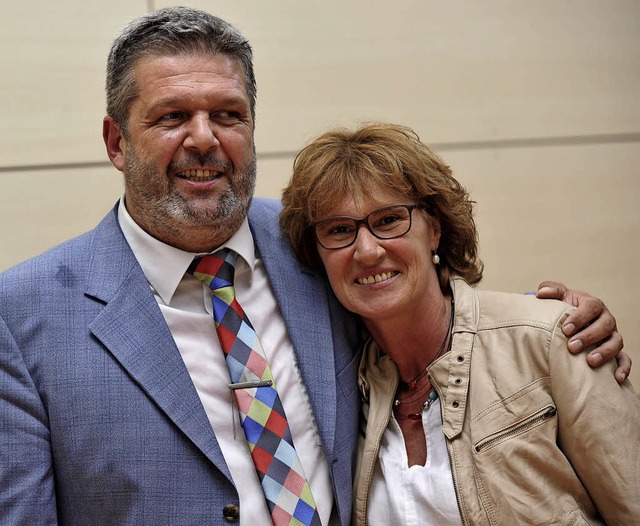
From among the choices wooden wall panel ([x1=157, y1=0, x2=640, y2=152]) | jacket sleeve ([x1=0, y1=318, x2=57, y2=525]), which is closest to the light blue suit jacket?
jacket sleeve ([x1=0, y1=318, x2=57, y2=525])

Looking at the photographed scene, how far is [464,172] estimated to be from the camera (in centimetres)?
275

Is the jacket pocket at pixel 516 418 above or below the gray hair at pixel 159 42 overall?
below

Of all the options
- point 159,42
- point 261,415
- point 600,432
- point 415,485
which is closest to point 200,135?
point 159,42

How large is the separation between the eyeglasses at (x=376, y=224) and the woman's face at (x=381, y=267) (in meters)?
0.01

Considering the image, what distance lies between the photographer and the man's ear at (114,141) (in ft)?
6.43

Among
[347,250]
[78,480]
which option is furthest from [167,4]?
[78,480]

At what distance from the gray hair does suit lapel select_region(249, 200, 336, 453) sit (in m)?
0.46

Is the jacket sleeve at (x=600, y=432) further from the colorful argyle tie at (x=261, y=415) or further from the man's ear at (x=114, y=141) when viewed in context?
the man's ear at (x=114, y=141)

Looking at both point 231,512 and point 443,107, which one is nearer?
point 231,512

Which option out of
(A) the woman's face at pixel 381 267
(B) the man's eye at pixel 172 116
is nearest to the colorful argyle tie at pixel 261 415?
(A) the woman's face at pixel 381 267

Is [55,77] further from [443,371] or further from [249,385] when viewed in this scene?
[443,371]

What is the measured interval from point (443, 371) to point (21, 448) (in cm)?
93

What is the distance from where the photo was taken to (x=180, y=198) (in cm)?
186

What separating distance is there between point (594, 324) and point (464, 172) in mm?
1068
